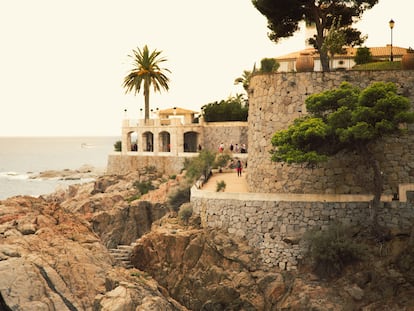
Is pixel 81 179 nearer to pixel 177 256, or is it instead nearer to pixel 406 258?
pixel 177 256

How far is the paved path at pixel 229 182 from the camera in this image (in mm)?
30672

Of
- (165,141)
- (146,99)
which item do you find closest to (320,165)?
(165,141)

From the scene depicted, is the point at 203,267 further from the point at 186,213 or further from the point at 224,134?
the point at 224,134

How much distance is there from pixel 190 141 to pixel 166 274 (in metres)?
24.4

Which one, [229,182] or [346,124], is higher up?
[346,124]

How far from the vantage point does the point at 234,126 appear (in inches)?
1850

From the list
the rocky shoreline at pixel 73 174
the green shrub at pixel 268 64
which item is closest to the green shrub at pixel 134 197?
the green shrub at pixel 268 64

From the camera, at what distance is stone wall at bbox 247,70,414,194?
85.6ft

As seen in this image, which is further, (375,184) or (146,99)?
(146,99)

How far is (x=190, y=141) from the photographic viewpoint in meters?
50.0

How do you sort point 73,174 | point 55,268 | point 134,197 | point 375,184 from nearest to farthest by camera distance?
point 55,268 → point 375,184 → point 134,197 → point 73,174

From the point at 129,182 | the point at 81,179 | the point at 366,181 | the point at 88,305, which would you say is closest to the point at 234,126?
the point at 129,182

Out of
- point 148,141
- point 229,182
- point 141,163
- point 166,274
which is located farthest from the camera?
point 148,141

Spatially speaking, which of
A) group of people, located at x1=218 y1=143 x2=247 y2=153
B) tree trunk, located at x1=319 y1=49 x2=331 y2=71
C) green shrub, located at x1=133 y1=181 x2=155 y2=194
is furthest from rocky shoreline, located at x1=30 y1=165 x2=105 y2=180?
tree trunk, located at x1=319 y1=49 x2=331 y2=71
